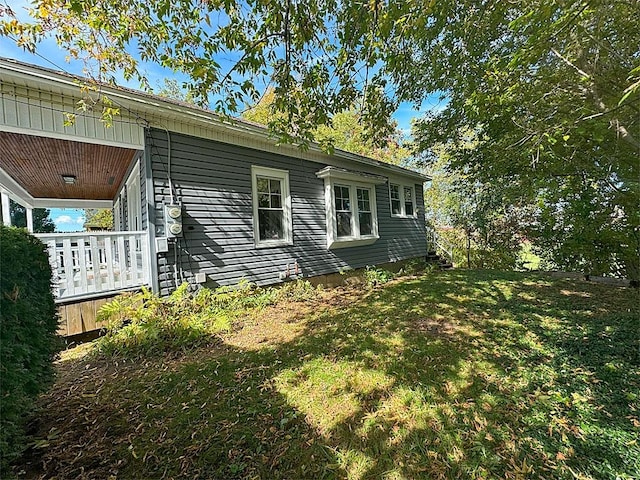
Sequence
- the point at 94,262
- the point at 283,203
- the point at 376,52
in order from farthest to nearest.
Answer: the point at 283,203 → the point at 94,262 → the point at 376,52

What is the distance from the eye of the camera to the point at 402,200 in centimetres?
1077

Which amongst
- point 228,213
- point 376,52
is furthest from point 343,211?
point 376,52

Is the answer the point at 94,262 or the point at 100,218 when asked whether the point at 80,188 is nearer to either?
the point at 94,262

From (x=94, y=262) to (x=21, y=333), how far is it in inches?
116

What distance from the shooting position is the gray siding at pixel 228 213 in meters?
5.06

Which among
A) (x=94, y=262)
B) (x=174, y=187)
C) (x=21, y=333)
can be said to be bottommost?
(x=21, y=333)

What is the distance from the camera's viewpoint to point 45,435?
2.09 metres

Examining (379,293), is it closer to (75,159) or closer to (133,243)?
(133,243)

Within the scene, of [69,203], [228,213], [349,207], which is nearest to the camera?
[228,213]

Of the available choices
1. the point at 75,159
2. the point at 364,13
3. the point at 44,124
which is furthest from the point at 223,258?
the point at 364,13

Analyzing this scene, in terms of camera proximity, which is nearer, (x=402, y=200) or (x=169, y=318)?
(x=169, y=318)

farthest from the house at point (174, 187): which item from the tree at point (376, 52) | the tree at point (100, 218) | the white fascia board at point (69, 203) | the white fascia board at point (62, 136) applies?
the tree at point (100, 218)

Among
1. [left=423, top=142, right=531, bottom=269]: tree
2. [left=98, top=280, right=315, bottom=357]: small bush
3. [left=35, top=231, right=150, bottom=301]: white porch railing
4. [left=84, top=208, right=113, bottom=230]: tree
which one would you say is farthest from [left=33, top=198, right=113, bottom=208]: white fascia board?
[left=423, top=142, right=531, bottom=269]: tree

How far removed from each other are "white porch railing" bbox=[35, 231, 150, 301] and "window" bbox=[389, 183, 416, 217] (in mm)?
7928
